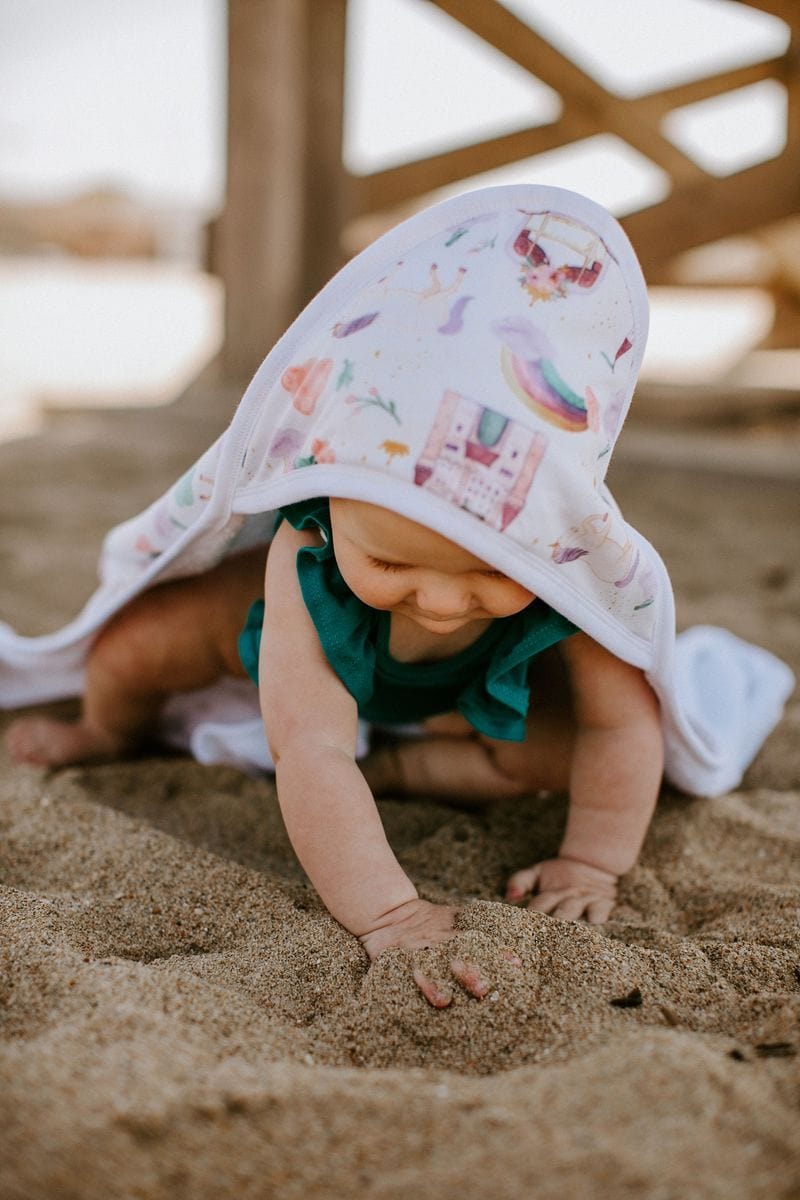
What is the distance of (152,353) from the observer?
253 inches

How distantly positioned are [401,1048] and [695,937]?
0.41 m

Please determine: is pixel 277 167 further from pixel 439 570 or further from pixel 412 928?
pixel 412 928

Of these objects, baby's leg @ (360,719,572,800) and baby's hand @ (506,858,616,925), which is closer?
baby's hand @ (506,858,616,925)

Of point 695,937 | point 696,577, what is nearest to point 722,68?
point 696,577

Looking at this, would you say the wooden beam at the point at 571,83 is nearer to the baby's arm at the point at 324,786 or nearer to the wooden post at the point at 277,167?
the wooden post at the point at 277,167

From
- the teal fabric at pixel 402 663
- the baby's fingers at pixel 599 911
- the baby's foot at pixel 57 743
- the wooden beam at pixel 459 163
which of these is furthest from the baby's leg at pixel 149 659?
the wooden beam at pixel 459 163

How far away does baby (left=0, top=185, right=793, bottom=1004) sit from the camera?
45.0 inches

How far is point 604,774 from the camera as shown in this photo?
4.73ft

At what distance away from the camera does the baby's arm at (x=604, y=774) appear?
1402mm

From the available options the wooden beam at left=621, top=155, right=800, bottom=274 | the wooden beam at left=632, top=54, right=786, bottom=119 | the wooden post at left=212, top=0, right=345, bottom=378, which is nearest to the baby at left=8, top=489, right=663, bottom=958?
the wooden post at left=212, top=0, right=345, bottom=378

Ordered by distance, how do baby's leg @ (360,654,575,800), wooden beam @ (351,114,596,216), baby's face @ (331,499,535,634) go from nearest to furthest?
baby's face @ (331,499,535,634) → baby's leg @ (360,654,575,800) → wooden beam @ (351,114,596,216)

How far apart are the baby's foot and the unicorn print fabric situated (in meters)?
0.54

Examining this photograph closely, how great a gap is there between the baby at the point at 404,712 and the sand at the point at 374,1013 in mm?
57

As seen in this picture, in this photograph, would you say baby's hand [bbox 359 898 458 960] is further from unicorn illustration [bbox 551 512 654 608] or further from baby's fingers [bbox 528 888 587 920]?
unicorn illustration [bbox 551 512 654 608]
